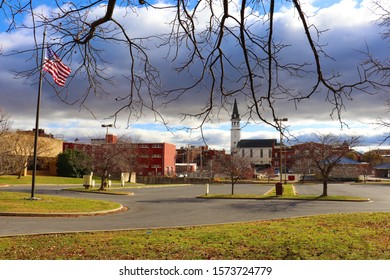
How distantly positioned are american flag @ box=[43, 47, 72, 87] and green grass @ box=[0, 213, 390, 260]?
10.9ft

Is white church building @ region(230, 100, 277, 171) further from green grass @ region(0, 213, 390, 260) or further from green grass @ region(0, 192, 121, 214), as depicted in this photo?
green grass @ region(0, 213, 390, 260)

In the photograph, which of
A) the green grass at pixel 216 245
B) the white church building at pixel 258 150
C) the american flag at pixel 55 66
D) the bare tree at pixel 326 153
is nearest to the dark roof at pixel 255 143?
the white church building at pixel 258 150

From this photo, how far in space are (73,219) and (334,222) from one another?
9.51m

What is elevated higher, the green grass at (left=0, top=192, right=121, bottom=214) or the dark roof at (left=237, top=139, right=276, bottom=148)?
the dark roof at (left=237, top=139, right=276, bottom=148)

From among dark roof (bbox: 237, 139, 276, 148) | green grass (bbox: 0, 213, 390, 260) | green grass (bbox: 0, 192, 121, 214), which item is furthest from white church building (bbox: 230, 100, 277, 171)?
green grass (bbox: 0, 213, 390, 260)

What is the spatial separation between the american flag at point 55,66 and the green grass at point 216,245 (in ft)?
10.9

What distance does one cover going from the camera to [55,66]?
673 centimetres

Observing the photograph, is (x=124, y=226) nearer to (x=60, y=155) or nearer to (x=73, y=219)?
(x=73, y=219)

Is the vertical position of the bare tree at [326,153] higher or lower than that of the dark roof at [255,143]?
lower

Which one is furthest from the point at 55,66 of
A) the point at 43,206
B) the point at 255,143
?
the point at 255,143

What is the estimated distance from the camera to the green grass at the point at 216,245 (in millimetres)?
7590

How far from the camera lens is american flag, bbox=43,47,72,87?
5278 millimetres

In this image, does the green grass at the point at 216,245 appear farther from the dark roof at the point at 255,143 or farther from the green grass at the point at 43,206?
the dark roof at the point at 255,143
